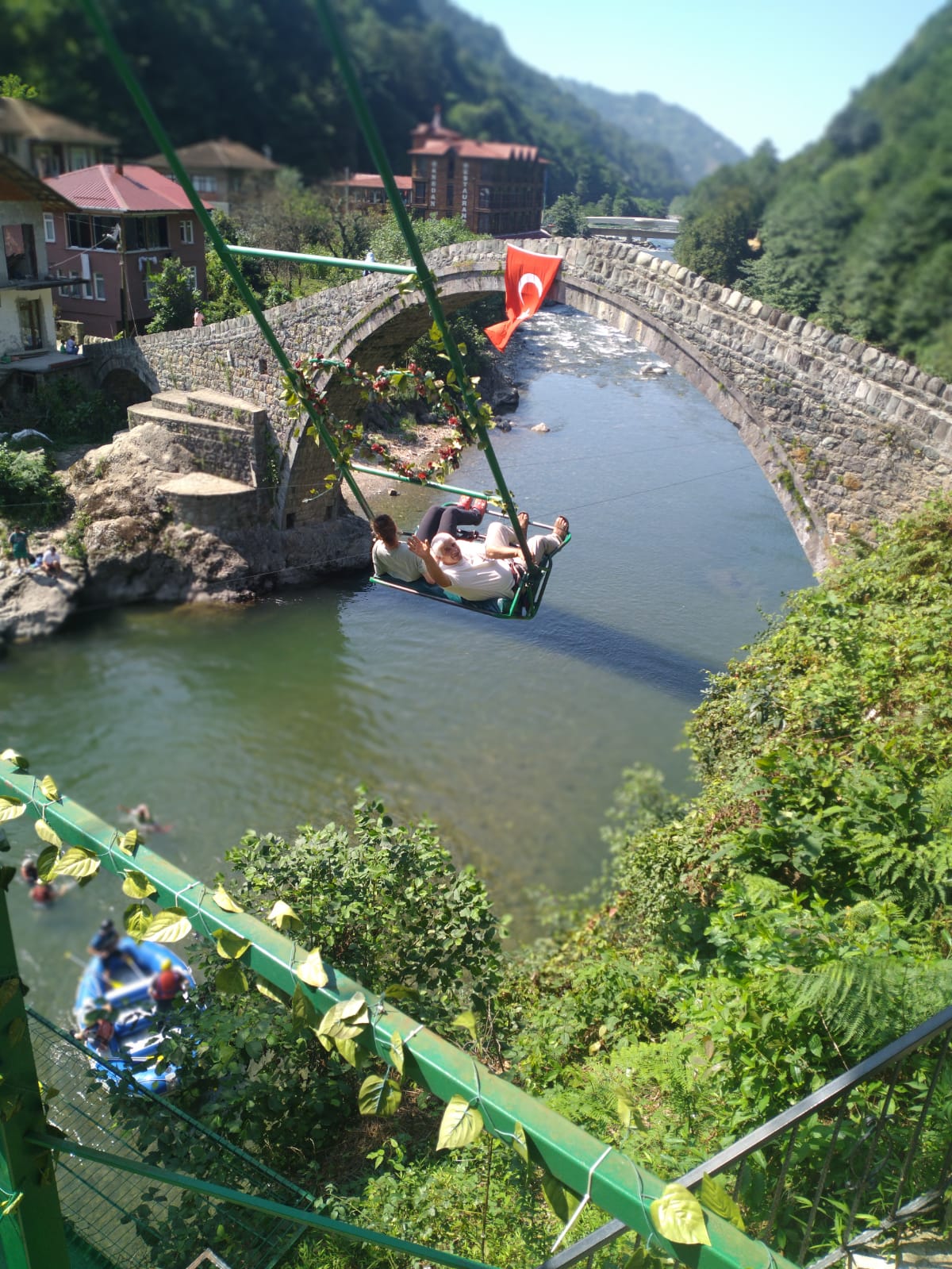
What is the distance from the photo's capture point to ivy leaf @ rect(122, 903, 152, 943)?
1.46m

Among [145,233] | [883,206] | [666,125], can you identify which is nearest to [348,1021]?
[883,206]

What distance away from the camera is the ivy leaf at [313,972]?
4.27ft

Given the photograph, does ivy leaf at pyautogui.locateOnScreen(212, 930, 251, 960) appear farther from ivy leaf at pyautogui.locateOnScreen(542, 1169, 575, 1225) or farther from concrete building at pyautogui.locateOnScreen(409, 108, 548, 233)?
concrete building at pyautogui.locateOnScreen(409, 108, 548, 233)

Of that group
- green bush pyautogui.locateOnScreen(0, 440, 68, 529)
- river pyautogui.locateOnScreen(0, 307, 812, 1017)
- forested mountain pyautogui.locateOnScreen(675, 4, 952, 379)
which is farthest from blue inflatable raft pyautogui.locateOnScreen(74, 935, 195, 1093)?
forested mountain pyautogui.locateOnScreen(675, 4, 952, 379)

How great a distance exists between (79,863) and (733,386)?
5859mm

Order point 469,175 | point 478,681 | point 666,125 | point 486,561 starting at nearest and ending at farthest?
point 469,175
point 666,125
point 486,561
point 478,681

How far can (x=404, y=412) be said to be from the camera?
7469mm

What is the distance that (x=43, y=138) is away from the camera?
101cm

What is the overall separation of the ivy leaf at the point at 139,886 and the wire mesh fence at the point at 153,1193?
717 millimetres

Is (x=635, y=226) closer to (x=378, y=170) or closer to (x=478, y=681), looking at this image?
(x=378, y=170)

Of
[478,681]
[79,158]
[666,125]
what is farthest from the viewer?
[478,681]

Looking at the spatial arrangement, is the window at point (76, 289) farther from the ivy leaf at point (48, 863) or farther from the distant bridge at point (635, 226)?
the ivy leaf at point (48, 863)

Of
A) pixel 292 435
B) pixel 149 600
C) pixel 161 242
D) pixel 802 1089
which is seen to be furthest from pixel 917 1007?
pixel 292 435

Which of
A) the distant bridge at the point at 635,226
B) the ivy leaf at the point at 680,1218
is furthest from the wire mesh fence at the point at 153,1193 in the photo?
the distant bridge at the point at 635,226
